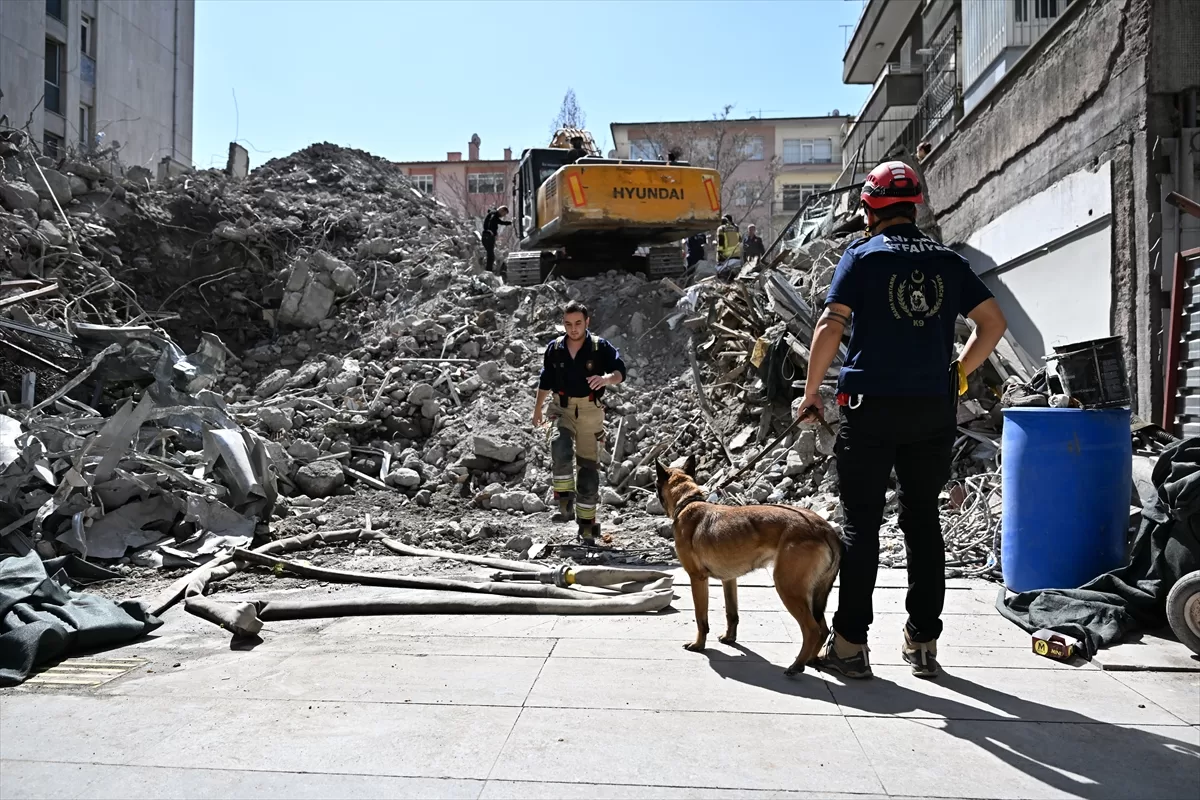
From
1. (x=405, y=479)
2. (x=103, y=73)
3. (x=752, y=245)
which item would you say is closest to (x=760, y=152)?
(x=103, y=73)

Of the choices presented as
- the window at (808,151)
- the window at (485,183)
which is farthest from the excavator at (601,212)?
the window at (808,151)

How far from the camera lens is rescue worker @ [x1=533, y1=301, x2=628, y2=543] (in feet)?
23.2

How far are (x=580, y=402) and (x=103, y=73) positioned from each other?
3001 cm

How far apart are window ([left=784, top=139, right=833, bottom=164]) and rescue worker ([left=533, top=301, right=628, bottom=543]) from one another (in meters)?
59.5

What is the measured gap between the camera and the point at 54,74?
28.1 m

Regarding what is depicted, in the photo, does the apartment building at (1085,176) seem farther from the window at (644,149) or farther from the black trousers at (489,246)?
the window at (644,149)

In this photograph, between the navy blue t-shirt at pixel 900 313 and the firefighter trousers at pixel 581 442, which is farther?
the firefighter trousers at pixel 581 442

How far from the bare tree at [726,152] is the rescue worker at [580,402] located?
41856mm

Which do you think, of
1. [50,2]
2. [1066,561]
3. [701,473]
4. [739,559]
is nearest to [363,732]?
[739,559]

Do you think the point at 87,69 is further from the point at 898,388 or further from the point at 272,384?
the point at 898,388

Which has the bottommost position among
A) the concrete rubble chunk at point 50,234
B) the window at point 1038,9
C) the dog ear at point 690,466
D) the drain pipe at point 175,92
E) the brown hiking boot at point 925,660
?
the brown hiking boot at point 925,660

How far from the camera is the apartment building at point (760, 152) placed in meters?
53.5

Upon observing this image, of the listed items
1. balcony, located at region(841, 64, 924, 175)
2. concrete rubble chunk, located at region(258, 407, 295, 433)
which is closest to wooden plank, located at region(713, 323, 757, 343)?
concrete rubble chunk, located at region(258, 407, 295, 433)

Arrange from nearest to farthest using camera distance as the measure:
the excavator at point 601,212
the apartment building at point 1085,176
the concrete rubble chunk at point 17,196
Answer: the apartment building at point 1085,176
the concrete rubble chunk at point 17,196
the excavator at point 601,212
